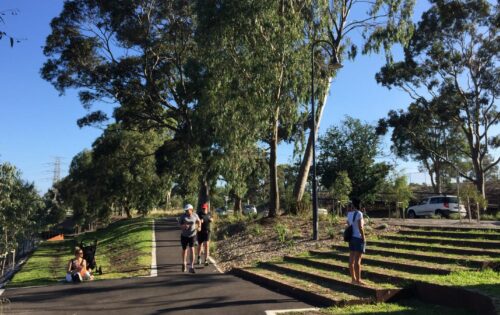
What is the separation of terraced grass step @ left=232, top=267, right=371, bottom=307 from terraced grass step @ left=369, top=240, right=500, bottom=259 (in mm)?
3251

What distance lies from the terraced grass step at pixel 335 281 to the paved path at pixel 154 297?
3.63 ft

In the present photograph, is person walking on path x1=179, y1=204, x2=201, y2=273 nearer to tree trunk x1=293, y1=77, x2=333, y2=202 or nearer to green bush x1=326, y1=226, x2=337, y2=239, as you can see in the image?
green bush x1=326, y1=226, x2=337, y2=239

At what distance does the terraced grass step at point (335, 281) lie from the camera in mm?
8258

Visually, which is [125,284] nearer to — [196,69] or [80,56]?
[196,69]

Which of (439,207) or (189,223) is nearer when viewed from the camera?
(189,223)

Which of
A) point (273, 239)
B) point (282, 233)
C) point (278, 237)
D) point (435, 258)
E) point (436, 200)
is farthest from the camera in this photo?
point (436, 200)

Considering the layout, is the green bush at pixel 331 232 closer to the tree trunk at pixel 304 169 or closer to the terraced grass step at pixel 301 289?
the terraced grass step at pixel 301 289

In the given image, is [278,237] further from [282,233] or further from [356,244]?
[356,244]

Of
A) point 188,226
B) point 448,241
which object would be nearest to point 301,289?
point 188,226

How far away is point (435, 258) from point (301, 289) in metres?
3.17

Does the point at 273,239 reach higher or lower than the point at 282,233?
lower

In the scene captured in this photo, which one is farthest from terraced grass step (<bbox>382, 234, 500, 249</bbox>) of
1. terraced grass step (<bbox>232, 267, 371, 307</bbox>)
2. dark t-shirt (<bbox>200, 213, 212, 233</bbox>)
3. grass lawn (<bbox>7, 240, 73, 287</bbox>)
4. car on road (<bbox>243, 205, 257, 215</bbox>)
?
car on road (<bbox>243, 205, 257, 215</bbox>)

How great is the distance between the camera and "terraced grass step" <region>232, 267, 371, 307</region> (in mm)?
8195

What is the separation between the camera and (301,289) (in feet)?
30.6
